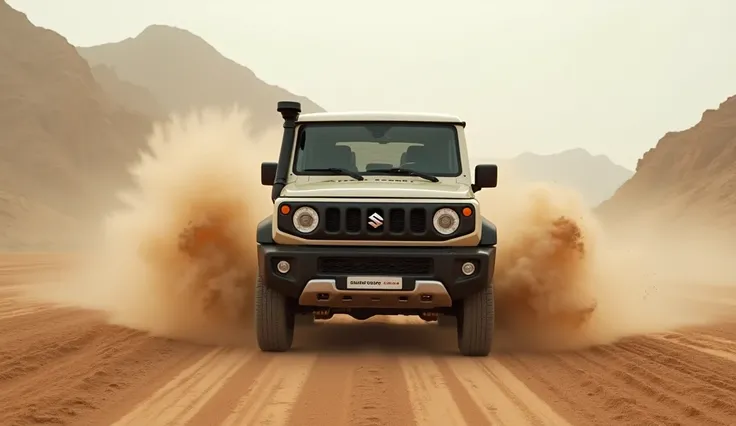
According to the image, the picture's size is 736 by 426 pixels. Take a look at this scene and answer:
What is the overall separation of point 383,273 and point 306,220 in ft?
2.91

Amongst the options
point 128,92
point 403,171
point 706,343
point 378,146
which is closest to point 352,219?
point 403,171

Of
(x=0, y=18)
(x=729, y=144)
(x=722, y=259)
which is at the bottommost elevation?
(x=722, y=259)

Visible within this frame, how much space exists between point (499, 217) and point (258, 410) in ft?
20.0

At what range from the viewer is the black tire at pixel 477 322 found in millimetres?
9281

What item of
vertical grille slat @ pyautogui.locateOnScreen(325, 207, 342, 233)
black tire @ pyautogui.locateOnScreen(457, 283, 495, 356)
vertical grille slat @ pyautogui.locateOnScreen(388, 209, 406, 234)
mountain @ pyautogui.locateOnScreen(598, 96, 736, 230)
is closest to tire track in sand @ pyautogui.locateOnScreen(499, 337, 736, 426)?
black tire @ pyautogui.locateOnScreen(457, 283, 495, 356)

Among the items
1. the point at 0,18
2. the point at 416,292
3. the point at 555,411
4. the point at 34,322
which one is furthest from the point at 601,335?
the point at 0,18

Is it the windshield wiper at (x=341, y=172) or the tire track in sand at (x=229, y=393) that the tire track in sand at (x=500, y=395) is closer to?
the tire track in sand at (x=229, y=393)

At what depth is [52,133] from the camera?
290ft

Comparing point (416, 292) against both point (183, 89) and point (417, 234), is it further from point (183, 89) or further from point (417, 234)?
point (183, 89)

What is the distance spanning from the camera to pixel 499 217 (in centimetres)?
1223

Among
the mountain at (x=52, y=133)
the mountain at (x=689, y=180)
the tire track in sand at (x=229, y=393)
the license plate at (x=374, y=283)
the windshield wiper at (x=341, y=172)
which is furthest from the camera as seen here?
the mountain at (x=52, y=133)

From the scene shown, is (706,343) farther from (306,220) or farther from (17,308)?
(17,308)

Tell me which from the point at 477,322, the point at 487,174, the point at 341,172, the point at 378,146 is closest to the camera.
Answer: the point at 477,322

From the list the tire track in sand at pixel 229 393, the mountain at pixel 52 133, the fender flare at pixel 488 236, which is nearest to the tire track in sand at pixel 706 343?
the fender flare at pixel 488 236
